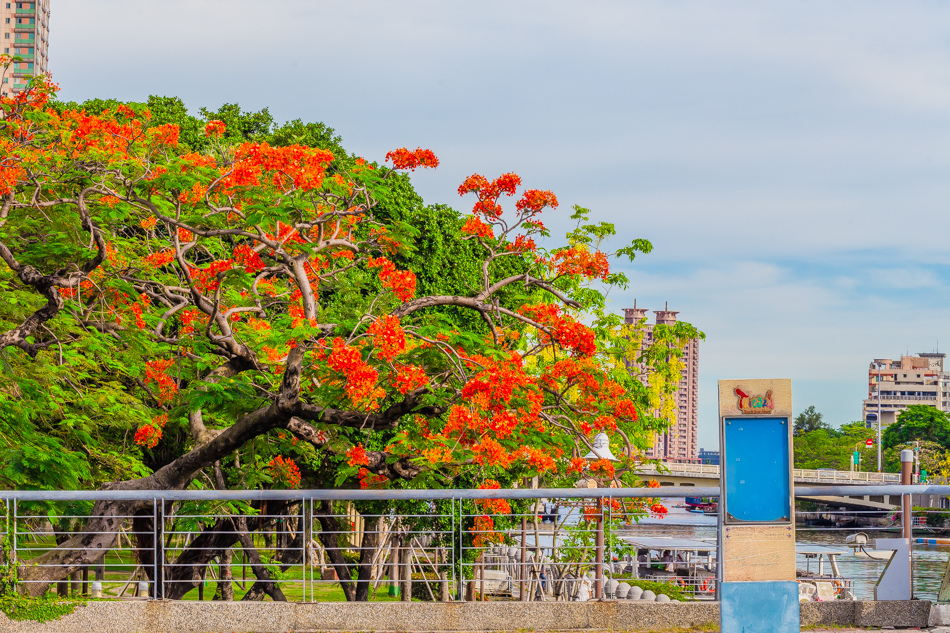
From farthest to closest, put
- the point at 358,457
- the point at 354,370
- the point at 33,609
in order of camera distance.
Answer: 1. the point at 358,457
2. the point at 354,370
3. the point at 33,609

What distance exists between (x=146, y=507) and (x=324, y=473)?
3226 mm

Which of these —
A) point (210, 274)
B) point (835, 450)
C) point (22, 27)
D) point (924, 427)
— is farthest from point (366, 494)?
point (22, 27)

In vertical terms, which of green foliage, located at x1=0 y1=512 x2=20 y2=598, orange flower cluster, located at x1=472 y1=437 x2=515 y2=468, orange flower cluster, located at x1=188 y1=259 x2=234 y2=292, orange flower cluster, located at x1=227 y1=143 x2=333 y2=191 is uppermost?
orange flower cluster, located at x1=227 y1=143 x2=333 y2=191

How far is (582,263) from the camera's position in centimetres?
1106

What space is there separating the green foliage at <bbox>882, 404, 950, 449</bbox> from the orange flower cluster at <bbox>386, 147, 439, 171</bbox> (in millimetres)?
88298

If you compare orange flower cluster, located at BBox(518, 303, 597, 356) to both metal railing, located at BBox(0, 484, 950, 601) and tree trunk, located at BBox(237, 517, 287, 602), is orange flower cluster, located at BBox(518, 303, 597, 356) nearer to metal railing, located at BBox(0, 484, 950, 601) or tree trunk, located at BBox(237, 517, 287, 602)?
metal railing, located at BBox(0, 484, 950, 601)

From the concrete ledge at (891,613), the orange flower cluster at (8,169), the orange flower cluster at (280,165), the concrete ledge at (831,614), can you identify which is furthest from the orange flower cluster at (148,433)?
the concrete ledge at (891,613)

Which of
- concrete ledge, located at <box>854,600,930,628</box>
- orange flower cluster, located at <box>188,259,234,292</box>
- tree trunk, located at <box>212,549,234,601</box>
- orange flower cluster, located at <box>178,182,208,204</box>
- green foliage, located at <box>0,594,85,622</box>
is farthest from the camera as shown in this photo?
tree trunk, located at <box>212,549,234,601</box>

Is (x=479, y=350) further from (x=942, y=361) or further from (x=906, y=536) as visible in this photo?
(x=942, y=361)

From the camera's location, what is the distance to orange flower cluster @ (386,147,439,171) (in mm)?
10789

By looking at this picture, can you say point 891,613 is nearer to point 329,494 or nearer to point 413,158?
point 329,494

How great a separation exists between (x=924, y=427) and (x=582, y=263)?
87.8 metres

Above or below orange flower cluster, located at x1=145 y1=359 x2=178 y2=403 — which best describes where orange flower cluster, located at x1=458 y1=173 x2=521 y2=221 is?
above

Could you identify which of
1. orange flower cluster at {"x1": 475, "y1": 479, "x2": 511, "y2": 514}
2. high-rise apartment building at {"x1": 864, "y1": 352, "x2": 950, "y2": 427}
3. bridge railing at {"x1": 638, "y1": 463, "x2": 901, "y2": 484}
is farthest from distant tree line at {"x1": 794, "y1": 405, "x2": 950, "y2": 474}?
orange flower cluster at {"x1": 475, "y1": 479, "x2": 511, "y2": 514}
